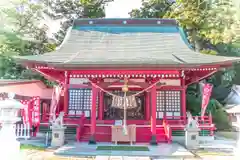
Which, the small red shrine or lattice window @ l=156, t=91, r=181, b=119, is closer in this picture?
the small red shrine

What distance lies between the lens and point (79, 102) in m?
11.2

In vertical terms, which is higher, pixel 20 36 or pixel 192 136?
pixel 20 36

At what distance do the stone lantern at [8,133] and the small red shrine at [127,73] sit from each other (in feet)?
10.6

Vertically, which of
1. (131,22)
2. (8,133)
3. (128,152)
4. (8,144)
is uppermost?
(131,22)

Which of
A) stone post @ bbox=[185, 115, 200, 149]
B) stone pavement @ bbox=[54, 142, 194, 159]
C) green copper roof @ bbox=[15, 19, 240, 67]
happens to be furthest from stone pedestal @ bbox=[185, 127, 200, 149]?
green copper roof @ bbox=[15, 19, 240, 67]

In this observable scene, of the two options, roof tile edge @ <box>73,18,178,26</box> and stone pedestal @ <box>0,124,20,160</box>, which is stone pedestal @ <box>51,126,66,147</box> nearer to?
stone pedestal @ <box>0,124,20,160</box>

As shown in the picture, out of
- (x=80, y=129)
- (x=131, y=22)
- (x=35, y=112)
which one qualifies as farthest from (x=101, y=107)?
(x=131, y=22)

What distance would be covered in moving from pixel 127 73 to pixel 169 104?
10.2ft

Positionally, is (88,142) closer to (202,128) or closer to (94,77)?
(94,77)

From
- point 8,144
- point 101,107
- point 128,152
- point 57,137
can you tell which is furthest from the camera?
point 101,107

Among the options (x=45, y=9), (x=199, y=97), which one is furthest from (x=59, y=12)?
(x=199, y=97)

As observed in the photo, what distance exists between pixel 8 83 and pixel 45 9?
37.8 ft

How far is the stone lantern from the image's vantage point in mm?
5008

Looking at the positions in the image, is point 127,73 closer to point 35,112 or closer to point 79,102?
point 79,102
